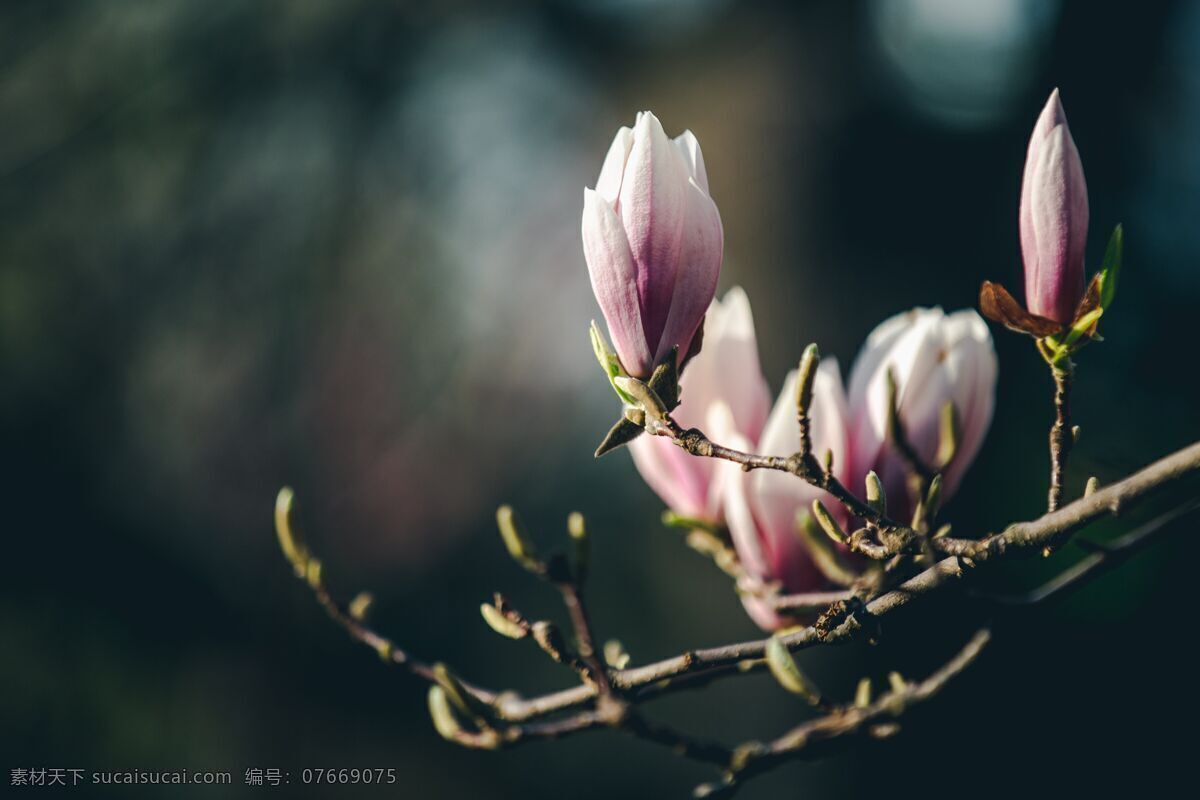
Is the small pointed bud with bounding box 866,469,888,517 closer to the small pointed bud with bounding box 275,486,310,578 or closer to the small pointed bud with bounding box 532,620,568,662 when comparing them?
the small pointed bud with bounding box 532,620,568,662

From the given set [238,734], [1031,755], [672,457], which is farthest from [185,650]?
[672,457]

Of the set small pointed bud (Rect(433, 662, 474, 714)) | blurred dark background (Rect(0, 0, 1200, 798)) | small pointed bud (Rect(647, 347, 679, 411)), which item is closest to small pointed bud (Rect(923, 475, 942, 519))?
small pointed bud (Rect(647, 347, 679, 411))

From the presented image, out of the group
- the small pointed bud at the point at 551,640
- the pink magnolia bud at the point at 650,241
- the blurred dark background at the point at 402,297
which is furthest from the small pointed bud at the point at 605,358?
the blurred dark background at the point at 402,297

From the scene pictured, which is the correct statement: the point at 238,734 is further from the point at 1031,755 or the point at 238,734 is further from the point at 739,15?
the point at 739,15

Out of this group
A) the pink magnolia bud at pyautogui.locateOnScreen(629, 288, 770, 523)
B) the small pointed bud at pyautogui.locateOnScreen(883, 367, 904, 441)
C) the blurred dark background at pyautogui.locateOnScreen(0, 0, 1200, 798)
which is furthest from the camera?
the blurred dark background at pyautogui.locateOnScreen(0, 0, 1200, 798)

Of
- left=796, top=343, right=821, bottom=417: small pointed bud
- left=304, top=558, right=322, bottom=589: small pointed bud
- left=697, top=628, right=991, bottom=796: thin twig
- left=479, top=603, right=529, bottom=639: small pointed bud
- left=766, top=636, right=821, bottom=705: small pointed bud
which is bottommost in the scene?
left=697, top=628, right=991, bottom=796: thin twig

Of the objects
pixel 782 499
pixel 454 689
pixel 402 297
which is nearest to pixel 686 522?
pixel 782 499
